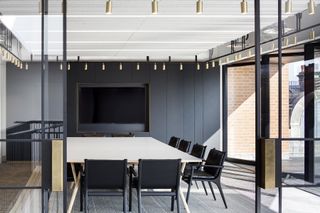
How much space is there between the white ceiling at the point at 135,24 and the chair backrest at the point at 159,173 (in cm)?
185

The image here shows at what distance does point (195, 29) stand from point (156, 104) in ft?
15.8

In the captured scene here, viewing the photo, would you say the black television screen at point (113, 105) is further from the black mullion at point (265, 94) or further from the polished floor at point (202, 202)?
the polished floor at point (202, 202)

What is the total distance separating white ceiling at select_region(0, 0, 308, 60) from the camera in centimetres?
573

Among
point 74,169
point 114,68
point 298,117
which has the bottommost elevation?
point 74,169

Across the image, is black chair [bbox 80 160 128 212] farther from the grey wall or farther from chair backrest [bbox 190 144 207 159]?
the grey wall

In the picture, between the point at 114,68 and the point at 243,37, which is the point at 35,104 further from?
the point at 243,37

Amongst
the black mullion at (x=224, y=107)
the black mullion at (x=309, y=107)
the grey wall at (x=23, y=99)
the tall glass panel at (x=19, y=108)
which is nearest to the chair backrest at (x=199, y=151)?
the black mullion at (x=309, y=107)

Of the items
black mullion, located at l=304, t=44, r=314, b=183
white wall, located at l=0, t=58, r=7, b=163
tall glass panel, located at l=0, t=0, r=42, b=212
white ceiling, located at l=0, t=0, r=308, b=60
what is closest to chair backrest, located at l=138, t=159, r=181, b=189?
tall glass panel, located at l=0, t=0, r=42, b=212

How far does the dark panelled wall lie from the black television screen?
0.26m

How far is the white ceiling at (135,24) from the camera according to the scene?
18.8 ft

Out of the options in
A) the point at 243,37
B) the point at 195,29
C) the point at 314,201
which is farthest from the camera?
the point at 243,37

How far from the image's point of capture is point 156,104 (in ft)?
39.3

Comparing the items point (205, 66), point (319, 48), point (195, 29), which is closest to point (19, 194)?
point (195, 29)

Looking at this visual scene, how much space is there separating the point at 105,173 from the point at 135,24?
2584mm
